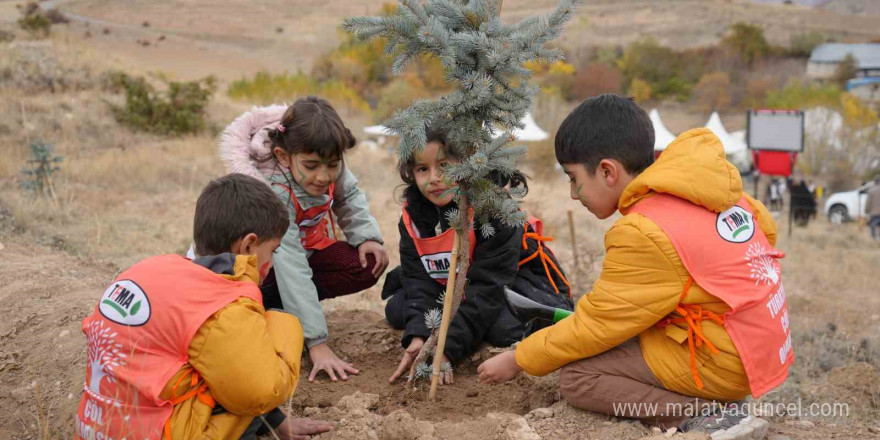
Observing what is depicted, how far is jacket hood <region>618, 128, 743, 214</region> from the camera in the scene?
7.73 ft

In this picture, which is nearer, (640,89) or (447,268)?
(447,268)

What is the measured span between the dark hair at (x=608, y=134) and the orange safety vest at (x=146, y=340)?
1.35m

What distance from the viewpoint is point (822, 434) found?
263 cm

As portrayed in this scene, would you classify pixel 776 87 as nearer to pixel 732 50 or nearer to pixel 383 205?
pixel 732 50

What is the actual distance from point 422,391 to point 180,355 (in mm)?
1315

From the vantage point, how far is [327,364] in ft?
10.9

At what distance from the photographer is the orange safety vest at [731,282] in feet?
7.59

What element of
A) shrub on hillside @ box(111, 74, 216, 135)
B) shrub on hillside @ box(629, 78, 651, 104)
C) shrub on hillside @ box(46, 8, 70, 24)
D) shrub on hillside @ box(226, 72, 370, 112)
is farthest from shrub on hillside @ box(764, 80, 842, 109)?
Result: shrub on hillside @ box(46, 8, 70, 24)

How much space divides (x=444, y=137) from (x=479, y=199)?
438mm

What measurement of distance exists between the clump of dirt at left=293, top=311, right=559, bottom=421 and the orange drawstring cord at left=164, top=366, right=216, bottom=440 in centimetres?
84

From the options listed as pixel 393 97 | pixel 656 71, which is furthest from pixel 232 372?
pixel 656 71

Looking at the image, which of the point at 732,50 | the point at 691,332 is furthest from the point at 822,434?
the point at 732,50

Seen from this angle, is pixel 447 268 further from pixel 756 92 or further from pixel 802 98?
pixel 756 92

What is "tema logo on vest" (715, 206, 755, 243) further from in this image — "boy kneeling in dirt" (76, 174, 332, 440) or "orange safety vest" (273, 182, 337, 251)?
"orange safety vest" (273, 182, 337, 251)
